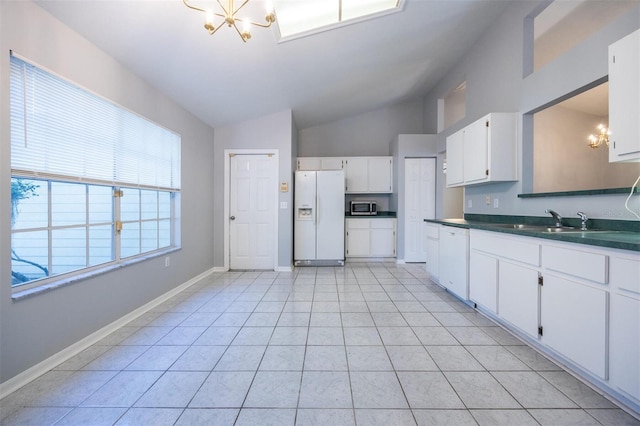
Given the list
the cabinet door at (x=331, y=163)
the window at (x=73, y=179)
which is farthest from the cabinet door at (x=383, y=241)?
the window at (x=73, y=179)

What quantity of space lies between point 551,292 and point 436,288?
1809 millimetres

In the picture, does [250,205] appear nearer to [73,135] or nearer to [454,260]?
[73,135]

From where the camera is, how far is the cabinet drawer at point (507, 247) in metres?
1.80

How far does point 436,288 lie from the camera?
3.39m

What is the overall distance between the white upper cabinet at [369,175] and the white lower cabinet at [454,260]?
2227 mm

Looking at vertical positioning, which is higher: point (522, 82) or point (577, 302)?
point (522, 82)

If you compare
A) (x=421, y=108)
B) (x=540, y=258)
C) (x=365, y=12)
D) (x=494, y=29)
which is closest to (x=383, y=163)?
(x=421, y=108)

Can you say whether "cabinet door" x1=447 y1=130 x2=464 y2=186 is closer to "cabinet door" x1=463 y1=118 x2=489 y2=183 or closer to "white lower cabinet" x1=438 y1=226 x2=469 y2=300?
"cabinet door" x1=463 y1=118 x2=489 y2=183

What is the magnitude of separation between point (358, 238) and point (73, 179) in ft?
13.9

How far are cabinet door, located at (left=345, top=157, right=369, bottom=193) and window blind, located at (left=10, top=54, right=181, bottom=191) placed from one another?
3.49 m

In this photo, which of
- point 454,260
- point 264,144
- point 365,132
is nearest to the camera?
point 454,260

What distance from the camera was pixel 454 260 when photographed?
2.89 m

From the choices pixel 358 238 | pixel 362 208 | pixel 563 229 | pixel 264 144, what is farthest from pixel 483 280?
pixel 264 144

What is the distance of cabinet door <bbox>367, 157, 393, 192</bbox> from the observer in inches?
206
